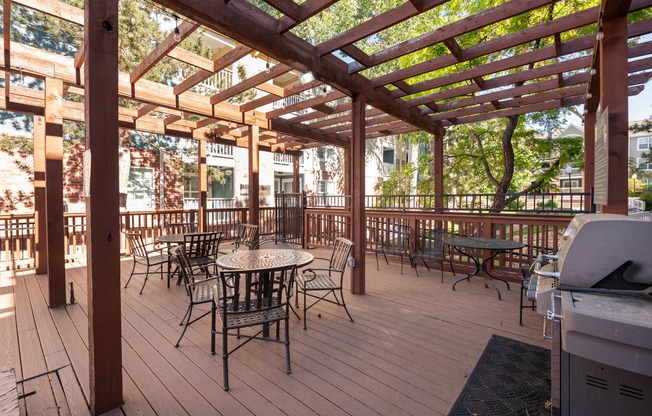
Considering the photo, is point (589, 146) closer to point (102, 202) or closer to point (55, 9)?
point (102, 202)

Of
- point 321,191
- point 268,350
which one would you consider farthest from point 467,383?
point 321,191

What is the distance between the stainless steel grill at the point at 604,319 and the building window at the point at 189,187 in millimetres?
11724

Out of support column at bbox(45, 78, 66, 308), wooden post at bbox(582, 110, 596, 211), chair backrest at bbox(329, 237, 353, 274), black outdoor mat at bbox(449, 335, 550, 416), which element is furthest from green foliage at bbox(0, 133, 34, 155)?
wooden post at bbox(582, 110, 596, 211)

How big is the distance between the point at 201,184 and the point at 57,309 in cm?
431

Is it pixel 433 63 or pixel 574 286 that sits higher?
pixel 433 63

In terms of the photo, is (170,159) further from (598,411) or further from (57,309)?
(598,411)

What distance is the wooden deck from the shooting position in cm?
192

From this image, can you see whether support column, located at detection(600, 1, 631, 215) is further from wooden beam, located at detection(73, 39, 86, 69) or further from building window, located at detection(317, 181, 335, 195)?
building window, located at detection(317, 181, 335, 195)

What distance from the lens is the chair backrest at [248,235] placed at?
5199mm

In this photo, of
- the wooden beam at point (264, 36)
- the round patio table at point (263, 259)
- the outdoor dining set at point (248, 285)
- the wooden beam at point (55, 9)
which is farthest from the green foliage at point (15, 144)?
the wooden beam at point (264, 36)

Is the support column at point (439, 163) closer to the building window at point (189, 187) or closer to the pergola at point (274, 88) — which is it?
the pergola at point (274, 88)

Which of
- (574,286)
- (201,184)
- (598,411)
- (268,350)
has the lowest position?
(268,350)

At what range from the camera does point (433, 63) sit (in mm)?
3783

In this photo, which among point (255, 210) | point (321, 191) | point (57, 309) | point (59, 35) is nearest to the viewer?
point (57, 309)
